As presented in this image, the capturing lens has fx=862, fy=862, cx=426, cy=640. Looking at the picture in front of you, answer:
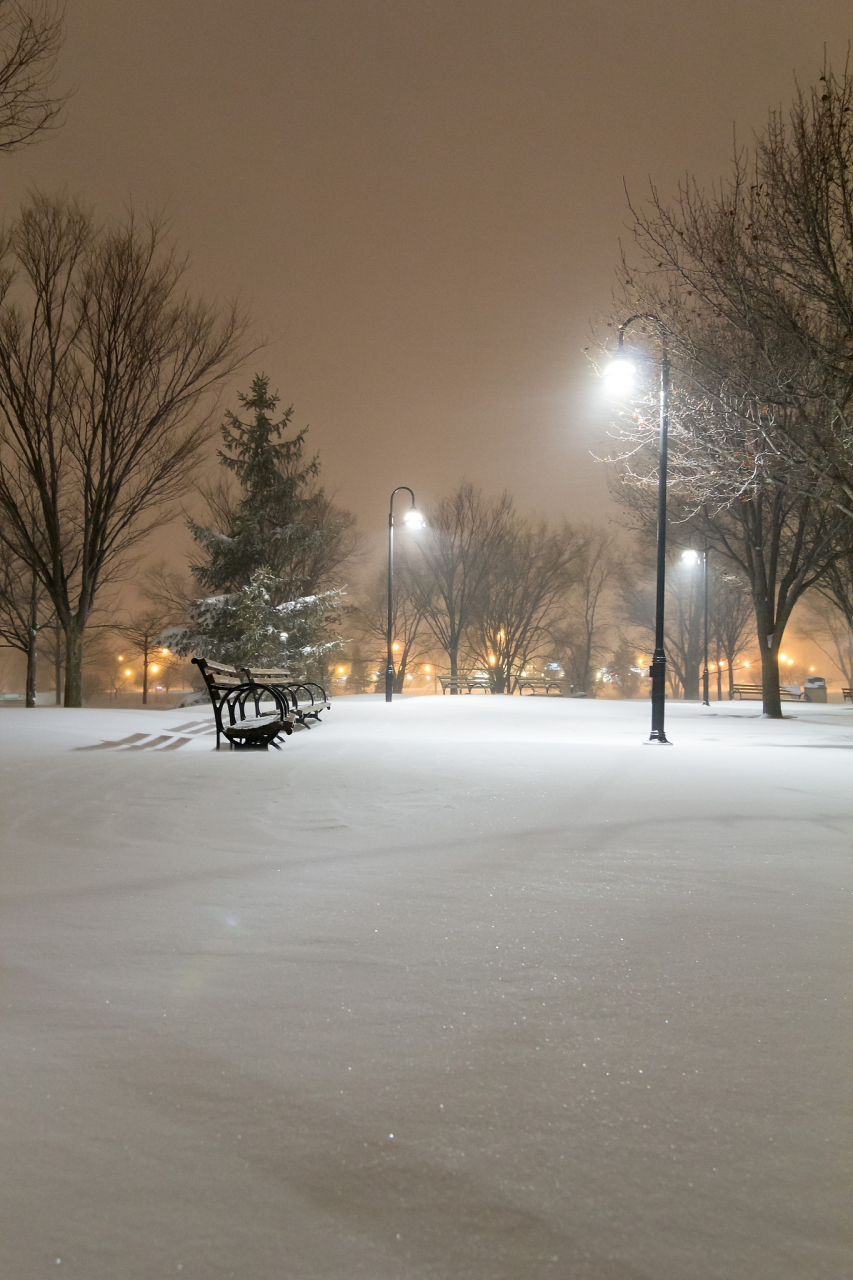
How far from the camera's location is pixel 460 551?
Answer: 4297 centimetres

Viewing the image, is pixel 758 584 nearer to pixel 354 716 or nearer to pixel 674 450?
pixel 674 450

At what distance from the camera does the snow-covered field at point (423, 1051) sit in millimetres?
1758

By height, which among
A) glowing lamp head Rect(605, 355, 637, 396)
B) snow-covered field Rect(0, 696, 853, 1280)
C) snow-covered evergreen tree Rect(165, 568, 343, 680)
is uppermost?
glowing lamp head Rect(605, 355, 637, 396)

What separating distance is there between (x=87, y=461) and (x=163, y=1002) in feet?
59.8

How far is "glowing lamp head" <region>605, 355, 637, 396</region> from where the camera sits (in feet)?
42.0

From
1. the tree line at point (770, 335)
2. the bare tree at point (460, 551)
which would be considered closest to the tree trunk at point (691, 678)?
the bare tree at point (460, 551)

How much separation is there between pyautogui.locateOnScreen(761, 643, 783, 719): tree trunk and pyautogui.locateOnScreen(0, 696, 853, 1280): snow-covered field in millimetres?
17228

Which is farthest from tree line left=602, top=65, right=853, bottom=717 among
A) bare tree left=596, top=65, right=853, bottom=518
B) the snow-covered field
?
the snow-covered field

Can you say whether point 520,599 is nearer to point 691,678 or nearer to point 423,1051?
point 691,678

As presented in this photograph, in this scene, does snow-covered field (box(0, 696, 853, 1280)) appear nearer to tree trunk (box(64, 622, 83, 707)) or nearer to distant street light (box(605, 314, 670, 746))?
distant street light (box(605, 314, 670, 746))

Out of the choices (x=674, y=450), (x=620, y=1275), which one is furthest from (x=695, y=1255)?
(x=674, y=450)

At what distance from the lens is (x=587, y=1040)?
258cm

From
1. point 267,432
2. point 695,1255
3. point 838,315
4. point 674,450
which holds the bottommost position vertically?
point 695,1255

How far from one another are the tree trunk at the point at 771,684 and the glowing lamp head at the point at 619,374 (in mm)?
11200
